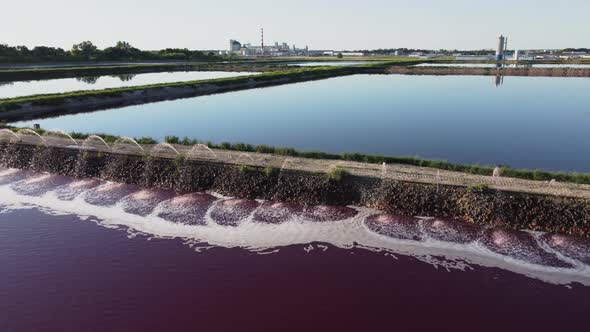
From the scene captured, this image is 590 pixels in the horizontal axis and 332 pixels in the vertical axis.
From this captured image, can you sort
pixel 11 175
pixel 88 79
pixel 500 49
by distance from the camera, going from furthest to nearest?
pixel 500 49, pixel 88 79, pixel 11 175

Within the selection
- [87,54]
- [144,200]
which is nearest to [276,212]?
[144,200]

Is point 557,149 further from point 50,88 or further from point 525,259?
point 50,88

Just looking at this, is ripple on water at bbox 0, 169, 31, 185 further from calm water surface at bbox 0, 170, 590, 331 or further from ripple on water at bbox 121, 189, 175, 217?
ripple on water at bbox 121, 189, 175, 217

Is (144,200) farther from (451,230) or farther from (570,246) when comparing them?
(570,246)

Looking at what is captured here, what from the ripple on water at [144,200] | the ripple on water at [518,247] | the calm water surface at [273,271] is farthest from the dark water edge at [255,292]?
the ripple on water at [144,200]

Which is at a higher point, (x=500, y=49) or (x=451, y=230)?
(x=500, y=49)

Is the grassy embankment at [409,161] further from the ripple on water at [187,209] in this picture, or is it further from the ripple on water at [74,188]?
the ripple on water at [187,209]

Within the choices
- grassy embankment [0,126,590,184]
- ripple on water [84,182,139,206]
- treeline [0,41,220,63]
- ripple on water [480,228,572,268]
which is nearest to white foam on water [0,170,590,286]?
ripple on water [480,228,572,268]
